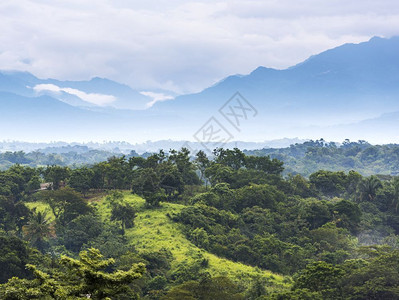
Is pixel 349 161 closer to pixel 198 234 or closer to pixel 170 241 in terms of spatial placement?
pixel 198 234

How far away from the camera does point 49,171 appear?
52.2 meters

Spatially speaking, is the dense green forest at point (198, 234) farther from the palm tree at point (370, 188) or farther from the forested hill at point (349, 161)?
the forested hill at point (349, 161)

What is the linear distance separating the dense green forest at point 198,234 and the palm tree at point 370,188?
22 cm

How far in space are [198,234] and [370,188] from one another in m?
32.9

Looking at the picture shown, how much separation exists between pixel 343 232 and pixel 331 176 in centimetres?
2346

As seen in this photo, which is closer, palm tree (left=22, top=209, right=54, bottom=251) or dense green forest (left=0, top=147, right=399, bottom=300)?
dense green forest (left=0, top=147, right=399, bottom=300)

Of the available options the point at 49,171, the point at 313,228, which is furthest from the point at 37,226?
the point at 313,228

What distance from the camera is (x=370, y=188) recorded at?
53375 millimetres

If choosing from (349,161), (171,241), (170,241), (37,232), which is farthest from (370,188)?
(349,161)

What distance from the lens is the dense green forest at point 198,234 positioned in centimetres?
2131

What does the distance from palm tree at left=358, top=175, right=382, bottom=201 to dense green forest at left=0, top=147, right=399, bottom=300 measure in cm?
22

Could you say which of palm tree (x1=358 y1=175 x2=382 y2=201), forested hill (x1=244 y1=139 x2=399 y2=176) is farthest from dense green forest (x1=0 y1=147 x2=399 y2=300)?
forested hill (x1=244 y1=139 x2=399 y2=176)

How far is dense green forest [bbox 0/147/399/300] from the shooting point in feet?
69.9

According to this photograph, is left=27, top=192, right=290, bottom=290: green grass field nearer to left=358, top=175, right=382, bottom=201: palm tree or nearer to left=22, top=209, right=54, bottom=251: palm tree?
left=22, top=209, right=54, bottom=251: palm tree
